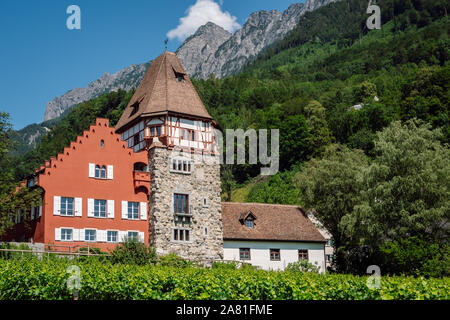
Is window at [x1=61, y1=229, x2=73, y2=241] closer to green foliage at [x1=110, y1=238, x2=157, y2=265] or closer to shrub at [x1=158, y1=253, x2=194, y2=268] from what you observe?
green foliage at [x1=110, y1=238, x2=157, y2=265]

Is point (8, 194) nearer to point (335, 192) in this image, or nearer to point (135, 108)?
point (135, 108)

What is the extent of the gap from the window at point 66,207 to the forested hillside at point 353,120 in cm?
2068

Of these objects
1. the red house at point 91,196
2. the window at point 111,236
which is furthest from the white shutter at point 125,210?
the window at point 111,236

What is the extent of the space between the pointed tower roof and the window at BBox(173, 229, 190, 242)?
30.9ft

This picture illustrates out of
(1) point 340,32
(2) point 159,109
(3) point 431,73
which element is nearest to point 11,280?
(2) point 159,109

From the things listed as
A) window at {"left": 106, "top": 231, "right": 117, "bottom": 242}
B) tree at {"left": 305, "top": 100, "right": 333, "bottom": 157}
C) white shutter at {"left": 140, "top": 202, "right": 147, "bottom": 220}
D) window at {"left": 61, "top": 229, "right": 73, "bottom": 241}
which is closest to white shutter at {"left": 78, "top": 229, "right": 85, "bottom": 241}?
window at {"left": 61, "top": 229, "right": 73, "bottom": 241}

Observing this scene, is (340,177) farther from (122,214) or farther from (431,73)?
(431,73)

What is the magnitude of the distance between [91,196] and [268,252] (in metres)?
14.9

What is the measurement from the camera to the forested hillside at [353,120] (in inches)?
1563

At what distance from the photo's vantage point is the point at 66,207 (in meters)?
37.7

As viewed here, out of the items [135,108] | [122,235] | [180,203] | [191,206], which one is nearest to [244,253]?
[191,206]

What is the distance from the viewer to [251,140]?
8525 centimetres
